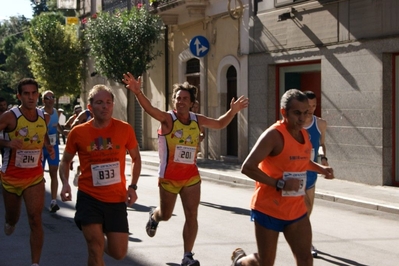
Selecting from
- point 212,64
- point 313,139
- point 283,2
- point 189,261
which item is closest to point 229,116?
point 313,139

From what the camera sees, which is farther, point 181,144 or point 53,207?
point 53,207

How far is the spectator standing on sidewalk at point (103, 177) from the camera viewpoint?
6.18 meters

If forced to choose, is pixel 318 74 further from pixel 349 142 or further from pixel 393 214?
pixel 393 214

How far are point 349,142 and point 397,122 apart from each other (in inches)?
55.1

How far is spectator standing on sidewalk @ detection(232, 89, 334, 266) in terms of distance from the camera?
5684 mm

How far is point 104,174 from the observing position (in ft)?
20.7

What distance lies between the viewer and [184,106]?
Answer: 7977 millimetres

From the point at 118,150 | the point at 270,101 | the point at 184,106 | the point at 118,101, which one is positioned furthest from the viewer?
the point at 118,101

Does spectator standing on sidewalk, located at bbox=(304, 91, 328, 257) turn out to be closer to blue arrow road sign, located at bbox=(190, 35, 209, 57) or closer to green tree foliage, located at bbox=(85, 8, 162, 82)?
blue arrow road sign, located at bbox=(190, 35, 209, 57)

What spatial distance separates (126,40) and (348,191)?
43.8ft

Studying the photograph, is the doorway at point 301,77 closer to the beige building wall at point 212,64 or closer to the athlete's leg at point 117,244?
the beige building wall at point 212,64

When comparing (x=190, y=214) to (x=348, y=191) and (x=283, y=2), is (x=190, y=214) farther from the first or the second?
(x=283, y=2)

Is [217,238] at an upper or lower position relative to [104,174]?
lower

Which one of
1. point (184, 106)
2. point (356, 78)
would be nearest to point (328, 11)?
point (356, 78)
